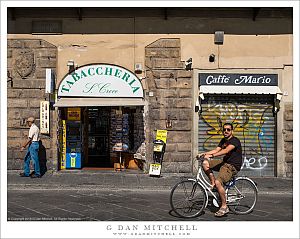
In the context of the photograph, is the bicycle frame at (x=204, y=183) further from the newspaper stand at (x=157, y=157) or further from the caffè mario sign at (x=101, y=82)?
the caffè mario sign at (x=101, y=82)

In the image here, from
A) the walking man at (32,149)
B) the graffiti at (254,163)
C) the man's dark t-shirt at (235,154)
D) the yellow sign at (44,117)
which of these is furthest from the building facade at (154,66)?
the man's dark t-shirt at (235,154)

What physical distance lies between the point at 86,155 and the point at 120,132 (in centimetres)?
146

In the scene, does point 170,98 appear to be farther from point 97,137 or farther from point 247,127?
point 97,137

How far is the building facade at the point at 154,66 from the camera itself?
12.1 m

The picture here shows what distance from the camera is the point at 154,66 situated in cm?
1208

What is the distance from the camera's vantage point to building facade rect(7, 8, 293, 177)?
39.7 feet

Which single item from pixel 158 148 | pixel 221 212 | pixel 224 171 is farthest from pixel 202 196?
pixel 158 148

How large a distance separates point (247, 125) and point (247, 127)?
0.20ft

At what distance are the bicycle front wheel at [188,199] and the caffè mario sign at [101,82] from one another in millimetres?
5374

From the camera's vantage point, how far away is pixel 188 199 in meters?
7.22

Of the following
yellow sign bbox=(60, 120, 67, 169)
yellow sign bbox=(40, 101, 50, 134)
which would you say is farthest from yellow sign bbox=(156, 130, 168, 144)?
yellow sign bbox=(40, 101, 50, 134)

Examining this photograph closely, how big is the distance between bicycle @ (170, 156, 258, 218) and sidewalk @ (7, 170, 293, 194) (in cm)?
260

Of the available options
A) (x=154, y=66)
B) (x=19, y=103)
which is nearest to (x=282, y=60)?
(x=154, y=66)

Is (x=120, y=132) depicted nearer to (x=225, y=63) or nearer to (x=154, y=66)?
(x=154, y=66)
